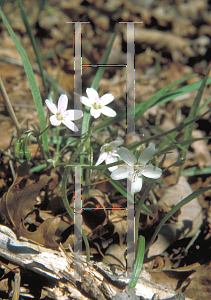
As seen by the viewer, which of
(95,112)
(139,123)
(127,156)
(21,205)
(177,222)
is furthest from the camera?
(139,123)

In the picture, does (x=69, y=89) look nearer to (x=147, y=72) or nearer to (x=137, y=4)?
(x=147, y=72)

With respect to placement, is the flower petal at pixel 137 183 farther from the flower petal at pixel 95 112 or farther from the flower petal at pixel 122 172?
the flower petal at pixel 95 112

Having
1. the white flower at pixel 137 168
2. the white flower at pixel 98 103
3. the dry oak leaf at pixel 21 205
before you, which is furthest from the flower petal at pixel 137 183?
the dry oak leaf at pixel 21 205

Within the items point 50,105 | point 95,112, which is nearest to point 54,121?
point 50,105

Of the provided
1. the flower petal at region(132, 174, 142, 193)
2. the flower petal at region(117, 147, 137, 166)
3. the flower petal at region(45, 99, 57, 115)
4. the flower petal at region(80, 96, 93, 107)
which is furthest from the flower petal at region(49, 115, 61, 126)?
the flower petal at region(132, 174, 142, 193)

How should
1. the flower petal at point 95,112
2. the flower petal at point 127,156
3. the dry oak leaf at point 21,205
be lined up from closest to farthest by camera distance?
1. the flower petal at point 127,156
2. the flower petal at point 95,112
3. the dry oak leaf at point 21,205

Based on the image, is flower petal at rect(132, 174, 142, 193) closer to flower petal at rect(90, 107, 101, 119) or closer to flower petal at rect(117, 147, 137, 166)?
flower petal at rect(117, 147, 137, 166)

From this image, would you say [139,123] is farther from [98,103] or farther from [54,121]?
[54,121]
